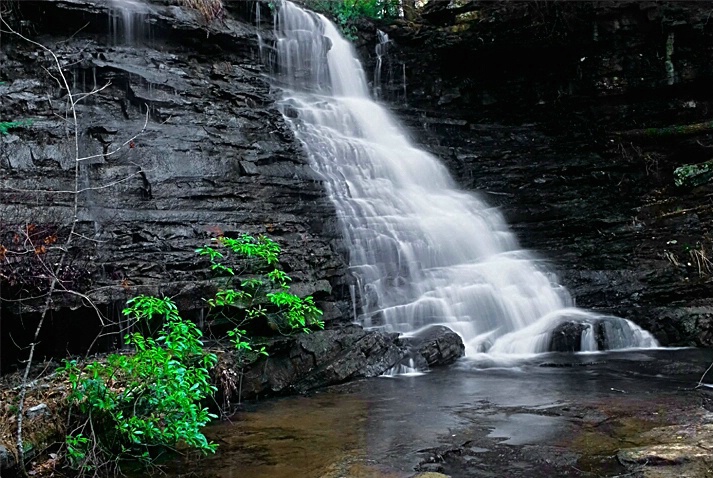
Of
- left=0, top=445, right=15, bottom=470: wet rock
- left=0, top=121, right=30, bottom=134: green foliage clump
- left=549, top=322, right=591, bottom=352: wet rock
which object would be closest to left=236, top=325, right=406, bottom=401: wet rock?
left=549, top=322, right=591, bottom=352: wet rock

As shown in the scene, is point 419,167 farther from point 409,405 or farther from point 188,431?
point 188,431

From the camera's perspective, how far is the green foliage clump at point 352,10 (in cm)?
1645

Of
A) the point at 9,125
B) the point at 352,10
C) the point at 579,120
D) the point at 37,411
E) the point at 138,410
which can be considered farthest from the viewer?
the point at 352,10

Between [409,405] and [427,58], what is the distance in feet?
38.9

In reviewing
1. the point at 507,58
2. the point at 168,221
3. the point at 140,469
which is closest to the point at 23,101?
the point at 168,221

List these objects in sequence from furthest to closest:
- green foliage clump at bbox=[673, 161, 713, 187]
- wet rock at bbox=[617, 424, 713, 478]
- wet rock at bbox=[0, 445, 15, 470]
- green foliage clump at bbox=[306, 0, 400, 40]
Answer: green foliage clump at bbox=[306, 0, 400, 40], green foliage clump at bbox=[673, 161, 713, 187], wet rock at bbox=[0, 445, 15, 470], wet rock at bbox=[617, 424, 713, 478]

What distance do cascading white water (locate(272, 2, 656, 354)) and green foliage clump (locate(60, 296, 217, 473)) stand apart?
16.4 feet

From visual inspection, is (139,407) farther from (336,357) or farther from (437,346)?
(437,346)

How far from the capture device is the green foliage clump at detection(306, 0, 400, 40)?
16.5 meters

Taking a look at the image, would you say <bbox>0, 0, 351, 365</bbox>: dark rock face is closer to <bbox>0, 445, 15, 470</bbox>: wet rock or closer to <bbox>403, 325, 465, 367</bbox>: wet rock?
<bbox>403, 325, 465, 367</bbox>: wet rock

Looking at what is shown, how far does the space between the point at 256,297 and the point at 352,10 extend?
37.8 ft

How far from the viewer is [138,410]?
16.2ft

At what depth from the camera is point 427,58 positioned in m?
16.2

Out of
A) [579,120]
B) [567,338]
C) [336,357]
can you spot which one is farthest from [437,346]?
[579,120]
